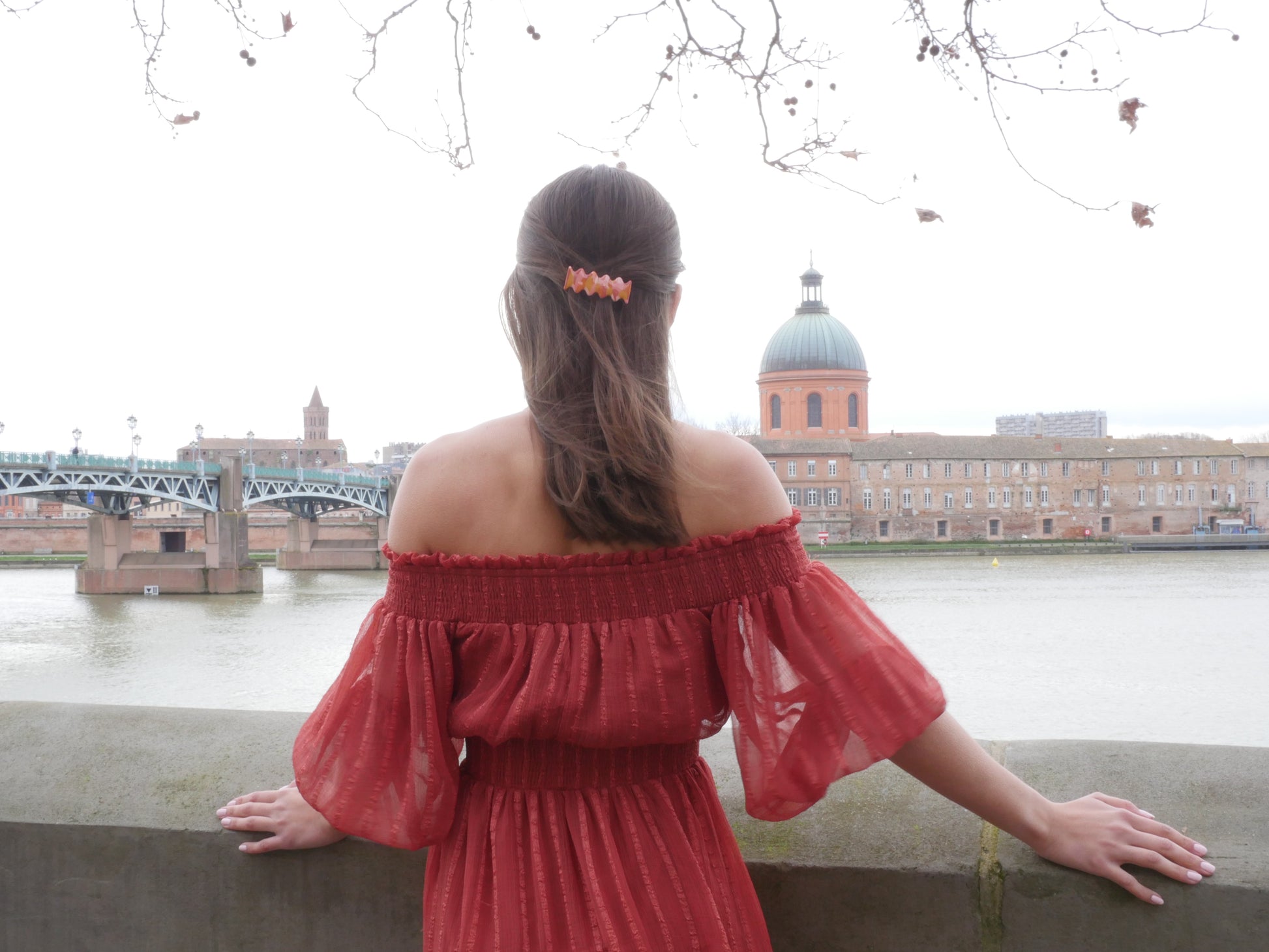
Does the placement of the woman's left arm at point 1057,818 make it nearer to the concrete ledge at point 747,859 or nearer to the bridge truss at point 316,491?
the concrete ledge at point 747,859

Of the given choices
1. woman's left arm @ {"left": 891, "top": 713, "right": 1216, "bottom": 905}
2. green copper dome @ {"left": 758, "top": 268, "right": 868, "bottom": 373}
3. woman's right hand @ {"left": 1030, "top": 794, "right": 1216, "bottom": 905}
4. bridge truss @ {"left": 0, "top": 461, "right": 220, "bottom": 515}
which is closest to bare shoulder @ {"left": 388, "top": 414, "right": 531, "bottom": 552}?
woman's left arm @ {"left": 891, "top": 713, "right": 1216, "bottom": 905}

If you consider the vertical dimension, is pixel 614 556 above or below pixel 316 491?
below

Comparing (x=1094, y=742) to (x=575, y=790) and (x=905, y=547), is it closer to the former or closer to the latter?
(x=575, y=790)

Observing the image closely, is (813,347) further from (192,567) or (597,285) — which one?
(597,285)

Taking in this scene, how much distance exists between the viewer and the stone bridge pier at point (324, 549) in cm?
3728

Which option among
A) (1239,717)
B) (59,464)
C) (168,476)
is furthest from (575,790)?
(168,476)

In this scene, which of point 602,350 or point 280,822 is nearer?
point 602,350

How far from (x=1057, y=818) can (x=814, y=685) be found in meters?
0.29

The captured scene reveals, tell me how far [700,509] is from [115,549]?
112ft

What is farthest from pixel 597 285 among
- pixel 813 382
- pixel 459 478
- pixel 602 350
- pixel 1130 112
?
pixel 813 382

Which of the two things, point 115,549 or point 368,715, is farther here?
point 115,549

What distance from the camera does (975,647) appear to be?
1766 centimetres

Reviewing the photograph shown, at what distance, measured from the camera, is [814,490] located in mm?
44062

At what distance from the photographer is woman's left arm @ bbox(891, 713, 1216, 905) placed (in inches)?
35.5
